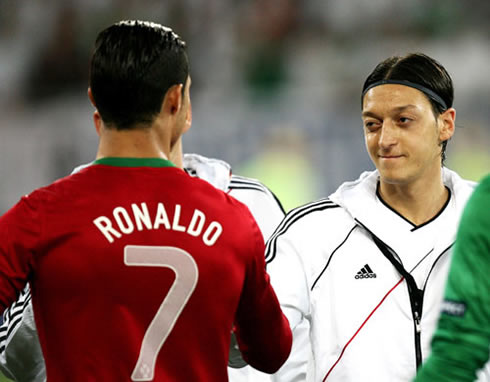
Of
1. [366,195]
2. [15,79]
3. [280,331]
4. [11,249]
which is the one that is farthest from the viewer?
[15,79]

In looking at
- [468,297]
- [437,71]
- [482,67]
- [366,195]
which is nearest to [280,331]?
[468,297]

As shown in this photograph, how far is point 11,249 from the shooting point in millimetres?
1638

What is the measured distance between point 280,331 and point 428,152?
1.12 metres

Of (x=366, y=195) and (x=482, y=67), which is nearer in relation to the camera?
(x=366, y=195)

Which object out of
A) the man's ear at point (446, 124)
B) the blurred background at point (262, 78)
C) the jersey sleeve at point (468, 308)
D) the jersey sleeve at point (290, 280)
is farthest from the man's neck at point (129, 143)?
the blurred background at point (262, 78)

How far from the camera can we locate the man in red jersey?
1680mm

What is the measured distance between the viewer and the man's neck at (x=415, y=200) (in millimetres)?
2826

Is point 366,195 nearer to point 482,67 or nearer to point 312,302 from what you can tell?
point 312,302

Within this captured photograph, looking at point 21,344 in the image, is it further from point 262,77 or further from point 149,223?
point 262,77

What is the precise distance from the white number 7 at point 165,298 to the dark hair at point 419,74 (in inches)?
53.4

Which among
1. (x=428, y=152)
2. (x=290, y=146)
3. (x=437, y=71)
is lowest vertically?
(x=290, y=146)

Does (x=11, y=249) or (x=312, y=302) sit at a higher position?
(x=11, y=249)

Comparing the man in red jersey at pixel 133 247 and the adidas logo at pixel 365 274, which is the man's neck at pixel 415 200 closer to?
the adidas logo at pixel 365 274

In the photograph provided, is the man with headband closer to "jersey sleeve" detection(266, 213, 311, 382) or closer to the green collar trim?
"jersey sleeve" detection(266, 213, 311, 382)
